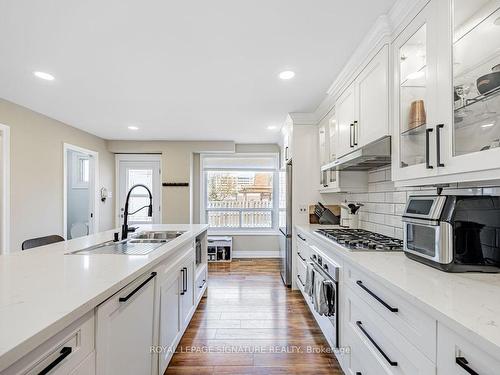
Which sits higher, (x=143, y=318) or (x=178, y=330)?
(x=143, y=318)

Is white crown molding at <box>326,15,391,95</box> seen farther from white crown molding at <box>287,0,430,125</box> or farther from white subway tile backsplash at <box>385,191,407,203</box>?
white subway tile backsplash at <box>385,191,407,203</box>

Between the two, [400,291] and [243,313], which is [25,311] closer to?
[400,291]

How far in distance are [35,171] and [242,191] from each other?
3.46 m

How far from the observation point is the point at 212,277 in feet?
13.9

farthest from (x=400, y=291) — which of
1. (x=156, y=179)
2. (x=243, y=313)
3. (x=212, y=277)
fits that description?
(x=156, y=179)

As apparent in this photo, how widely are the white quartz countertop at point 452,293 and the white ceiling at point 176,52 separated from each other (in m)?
1.51

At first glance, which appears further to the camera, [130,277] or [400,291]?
[130,277]

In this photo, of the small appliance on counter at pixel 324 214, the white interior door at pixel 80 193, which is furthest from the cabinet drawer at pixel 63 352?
the white interior door at pixel 80 193

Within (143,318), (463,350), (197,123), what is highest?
(197,123)

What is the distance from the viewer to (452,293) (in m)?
0.96

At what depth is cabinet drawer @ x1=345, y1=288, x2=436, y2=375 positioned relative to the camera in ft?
3.24

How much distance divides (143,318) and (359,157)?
70.2 inches

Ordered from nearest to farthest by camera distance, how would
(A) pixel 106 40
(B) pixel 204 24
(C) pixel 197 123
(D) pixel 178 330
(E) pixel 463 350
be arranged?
(E) pixel 463 350 < (B) pixel 204 24 < (A) pixel 106 40 < (D) pixel 178 330 < (C) pixel 197 123

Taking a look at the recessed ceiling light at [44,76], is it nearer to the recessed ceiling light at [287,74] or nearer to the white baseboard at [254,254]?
the recessed ceiling light at [287,74]
